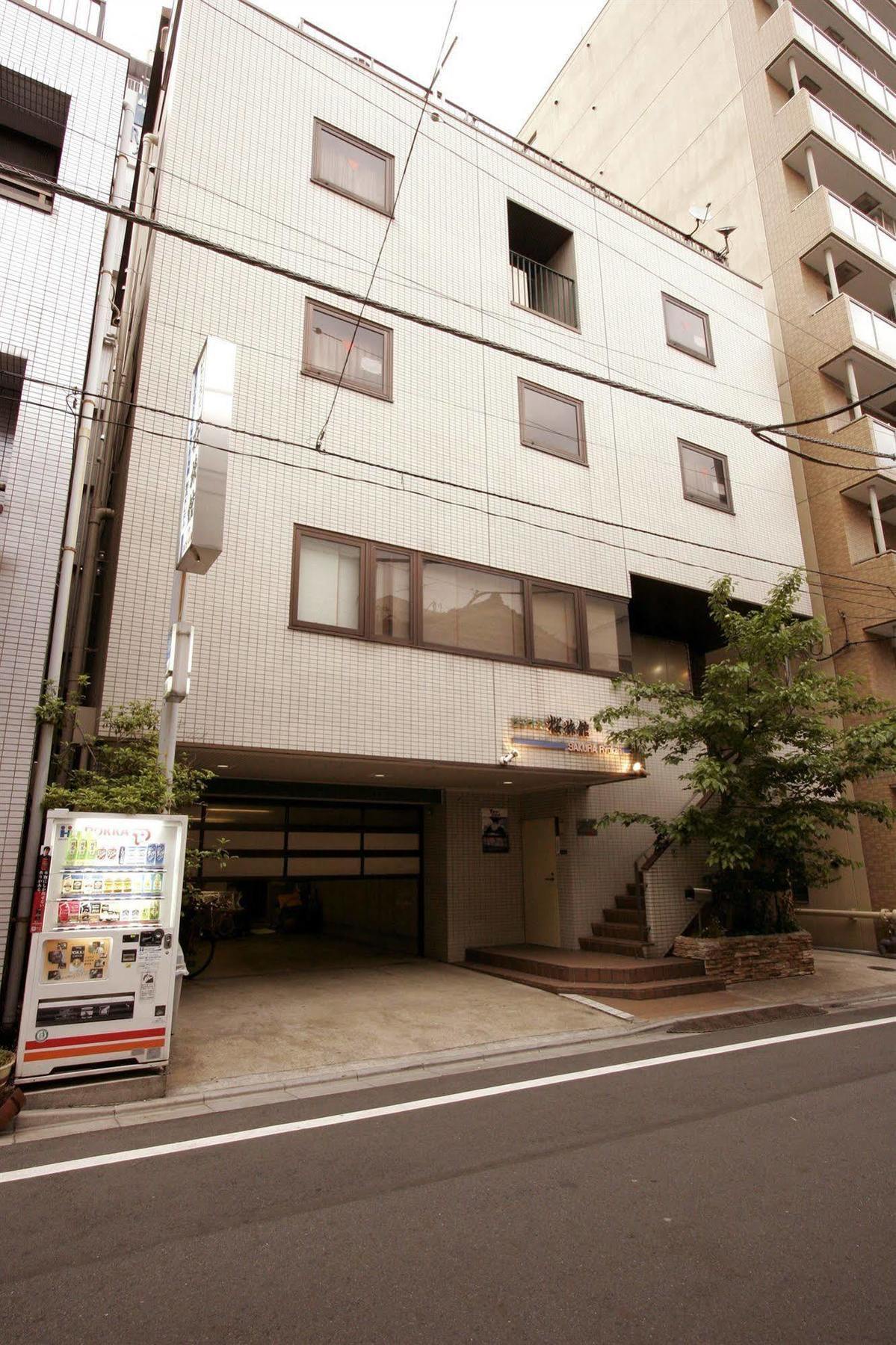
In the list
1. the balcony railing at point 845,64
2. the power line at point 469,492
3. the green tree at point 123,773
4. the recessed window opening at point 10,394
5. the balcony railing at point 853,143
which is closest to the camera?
the green tree at point 123,773

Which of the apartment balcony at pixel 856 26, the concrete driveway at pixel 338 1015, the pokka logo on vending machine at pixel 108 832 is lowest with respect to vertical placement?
the concrete driveway at pixel 338 1015

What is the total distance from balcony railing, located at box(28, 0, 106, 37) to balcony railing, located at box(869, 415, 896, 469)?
1507 centimetres

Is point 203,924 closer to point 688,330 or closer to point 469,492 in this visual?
point 469,492

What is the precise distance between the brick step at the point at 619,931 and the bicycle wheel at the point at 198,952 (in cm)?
569

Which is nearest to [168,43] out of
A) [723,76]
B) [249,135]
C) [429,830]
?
[249,135]

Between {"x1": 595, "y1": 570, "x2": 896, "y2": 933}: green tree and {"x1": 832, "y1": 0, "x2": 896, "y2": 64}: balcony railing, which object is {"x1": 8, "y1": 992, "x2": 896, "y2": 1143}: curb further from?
{"x1": 832, "y1": 0, "x2": 896, "y2": 64}: balcony railing

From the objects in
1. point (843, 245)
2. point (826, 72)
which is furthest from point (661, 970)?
point (826, 72)

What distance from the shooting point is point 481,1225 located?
3.66 m

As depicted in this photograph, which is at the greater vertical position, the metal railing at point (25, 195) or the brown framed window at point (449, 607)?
the metal railing at point (25, 195)

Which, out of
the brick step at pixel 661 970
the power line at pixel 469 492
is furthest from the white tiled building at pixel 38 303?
the brick step at pixel 661 970

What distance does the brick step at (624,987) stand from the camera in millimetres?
9266

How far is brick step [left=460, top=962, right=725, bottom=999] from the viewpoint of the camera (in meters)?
9.27

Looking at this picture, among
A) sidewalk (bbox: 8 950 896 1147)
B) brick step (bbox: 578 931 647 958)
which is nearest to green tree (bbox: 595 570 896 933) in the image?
brick step (bbox: 578 931 647 958)

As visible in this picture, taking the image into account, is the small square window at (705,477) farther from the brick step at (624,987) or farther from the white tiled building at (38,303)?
the white tiled building at (38,303)
